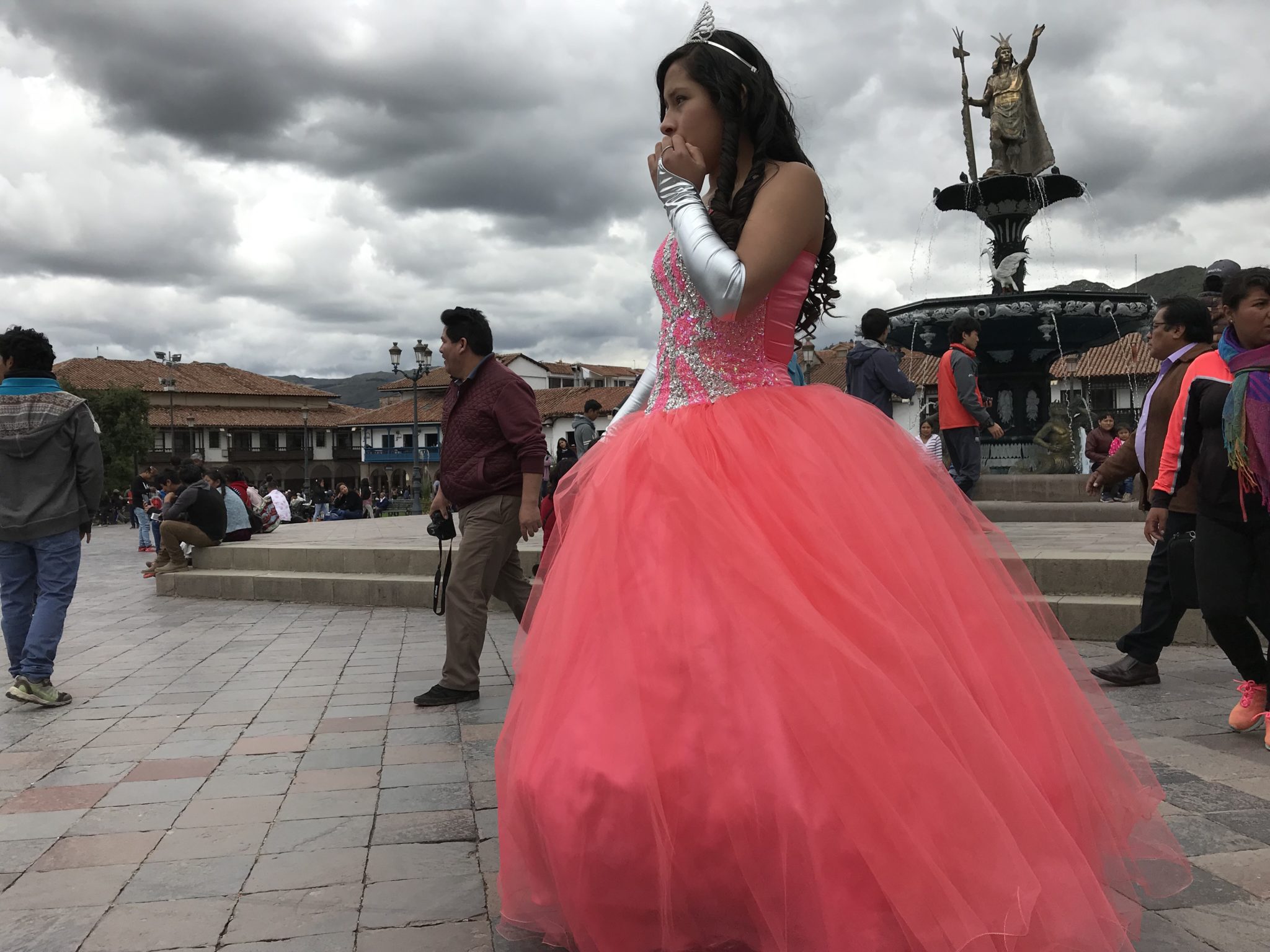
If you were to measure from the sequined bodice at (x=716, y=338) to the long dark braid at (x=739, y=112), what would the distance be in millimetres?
175

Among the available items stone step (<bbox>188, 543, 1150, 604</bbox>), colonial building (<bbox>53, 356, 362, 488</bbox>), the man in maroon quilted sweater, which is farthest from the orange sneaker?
colonial building (<bbox>53, 356, 362, 488</bbox>)

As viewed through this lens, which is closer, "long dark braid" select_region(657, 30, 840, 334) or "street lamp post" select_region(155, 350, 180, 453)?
"long dark braid" select_region(657, 30, 840, 334)

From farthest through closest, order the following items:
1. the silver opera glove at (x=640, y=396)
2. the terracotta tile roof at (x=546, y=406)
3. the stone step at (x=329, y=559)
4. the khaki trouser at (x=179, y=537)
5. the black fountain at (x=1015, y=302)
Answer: the terracotta tile roof at (x=546, y=406) → the black fountain at (x=1015, y=302) → the khaki trouser at (x=179, y=537) → the stone step at (x=329, y=559) → the silver opera glove at (x=640, y=396)

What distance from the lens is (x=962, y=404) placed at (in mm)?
8266

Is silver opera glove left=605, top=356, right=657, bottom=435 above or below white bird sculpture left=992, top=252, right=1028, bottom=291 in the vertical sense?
below

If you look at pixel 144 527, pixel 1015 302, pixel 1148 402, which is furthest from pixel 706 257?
pixel 144 527

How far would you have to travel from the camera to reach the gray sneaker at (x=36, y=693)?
512 centimetres

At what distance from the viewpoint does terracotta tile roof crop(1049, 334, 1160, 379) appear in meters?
52.1

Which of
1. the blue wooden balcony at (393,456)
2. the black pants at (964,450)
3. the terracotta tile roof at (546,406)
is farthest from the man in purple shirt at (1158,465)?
the blue wooden balcony at (393,456)

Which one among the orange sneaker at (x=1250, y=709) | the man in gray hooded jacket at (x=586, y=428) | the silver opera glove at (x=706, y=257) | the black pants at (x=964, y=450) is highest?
the silver opera glove at (x=706, y=257)

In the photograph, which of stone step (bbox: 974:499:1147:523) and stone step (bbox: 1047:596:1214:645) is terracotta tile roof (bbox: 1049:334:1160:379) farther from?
stone step (bbox: 1047:596:1214:645)

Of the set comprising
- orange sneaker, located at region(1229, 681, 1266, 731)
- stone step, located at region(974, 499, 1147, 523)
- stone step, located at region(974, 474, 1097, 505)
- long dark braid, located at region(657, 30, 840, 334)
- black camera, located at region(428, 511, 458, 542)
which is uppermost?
long dark braid, located at region(657, 30, 840, 334)

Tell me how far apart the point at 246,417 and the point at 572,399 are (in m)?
29.3

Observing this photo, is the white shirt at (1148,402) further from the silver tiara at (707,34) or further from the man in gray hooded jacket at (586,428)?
the man in gray hooded jacket at (586,428)
